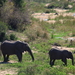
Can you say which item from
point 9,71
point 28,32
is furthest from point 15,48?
point 28,32

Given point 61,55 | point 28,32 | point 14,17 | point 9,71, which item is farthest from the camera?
point 14,17

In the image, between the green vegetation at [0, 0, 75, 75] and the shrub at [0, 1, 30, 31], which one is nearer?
the green vegetation at [0, 0, 75, 75]

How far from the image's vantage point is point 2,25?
76.1ft

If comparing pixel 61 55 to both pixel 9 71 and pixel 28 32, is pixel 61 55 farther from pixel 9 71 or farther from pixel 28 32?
pixel 28 32

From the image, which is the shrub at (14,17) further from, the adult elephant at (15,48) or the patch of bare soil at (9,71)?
the patch of bare soil at (9,71)

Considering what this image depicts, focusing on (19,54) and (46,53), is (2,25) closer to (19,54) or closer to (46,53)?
(46,53)

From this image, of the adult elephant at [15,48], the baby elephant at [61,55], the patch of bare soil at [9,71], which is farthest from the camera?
the adult elephant at [15,48]

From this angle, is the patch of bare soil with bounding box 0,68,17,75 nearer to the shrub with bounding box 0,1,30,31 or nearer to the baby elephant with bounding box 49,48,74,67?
the baby elephant with bounding box 49,48,74,67

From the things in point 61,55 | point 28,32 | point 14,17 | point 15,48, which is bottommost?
point 28,32

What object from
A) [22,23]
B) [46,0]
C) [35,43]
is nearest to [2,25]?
[35,43]

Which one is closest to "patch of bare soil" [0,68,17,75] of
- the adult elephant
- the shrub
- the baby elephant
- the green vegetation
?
the adult elephant

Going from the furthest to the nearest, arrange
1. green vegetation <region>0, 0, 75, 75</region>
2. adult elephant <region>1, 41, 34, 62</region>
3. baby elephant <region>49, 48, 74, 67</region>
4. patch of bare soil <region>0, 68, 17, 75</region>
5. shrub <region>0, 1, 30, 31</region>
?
shrub <region>0, 1, 30, 31</region> < green vegetation <region>0, 0, 75, 75</region> < adult elephant <region>1, 41, 34, 62</region> < baby elephant <region>49, 48, 74, 67</region> < patch of bare soil <region>0, 68, 17, 75</region>

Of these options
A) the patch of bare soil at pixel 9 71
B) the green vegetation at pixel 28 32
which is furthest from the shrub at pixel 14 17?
the patch of bare soil at pixel 9 71

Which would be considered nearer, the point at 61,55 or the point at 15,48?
the point at 61,55
